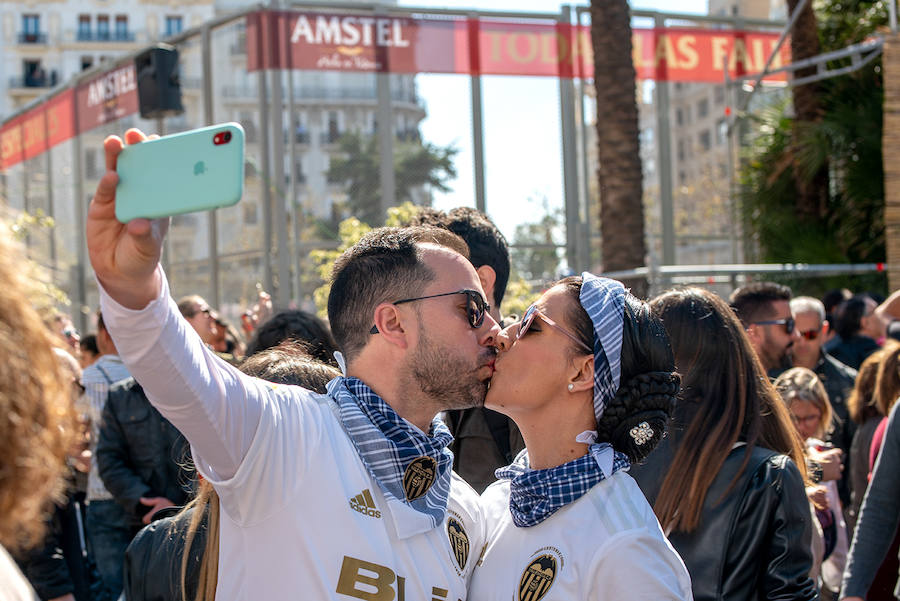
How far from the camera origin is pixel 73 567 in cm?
574

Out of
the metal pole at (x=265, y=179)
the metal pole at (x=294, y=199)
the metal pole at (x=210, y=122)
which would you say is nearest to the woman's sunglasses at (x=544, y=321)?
the metal pole at (x=294, y=199)

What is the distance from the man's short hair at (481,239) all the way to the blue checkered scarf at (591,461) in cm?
125

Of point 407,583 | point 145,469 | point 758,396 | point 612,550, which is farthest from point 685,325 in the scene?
point 145,469

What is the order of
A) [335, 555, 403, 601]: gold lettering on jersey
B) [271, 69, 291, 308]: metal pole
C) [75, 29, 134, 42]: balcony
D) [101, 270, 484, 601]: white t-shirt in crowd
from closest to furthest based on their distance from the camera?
[101, 270, 484, 601]: white t-shirt in crowd → [335, 555, 403, 601]: gold lettering on jersey → [271, 69, 291, 308]: metal pole → [75, 29, 134, 42]: balcony

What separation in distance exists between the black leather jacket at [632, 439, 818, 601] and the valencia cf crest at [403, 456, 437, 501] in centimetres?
106

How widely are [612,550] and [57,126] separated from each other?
18.6 metres

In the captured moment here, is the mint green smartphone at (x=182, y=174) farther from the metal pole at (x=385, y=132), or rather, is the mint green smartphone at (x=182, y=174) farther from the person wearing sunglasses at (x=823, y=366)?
the metal pole at (x=385, y=132)

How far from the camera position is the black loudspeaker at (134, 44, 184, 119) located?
1001 centimetres

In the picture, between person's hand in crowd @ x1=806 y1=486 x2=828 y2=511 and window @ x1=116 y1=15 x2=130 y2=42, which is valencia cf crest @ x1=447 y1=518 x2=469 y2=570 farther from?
window @ x1=116 y1=15 x2=130 y2=42

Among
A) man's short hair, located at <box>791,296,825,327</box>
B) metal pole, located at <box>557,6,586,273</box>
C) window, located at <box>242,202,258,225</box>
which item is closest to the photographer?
man's short hair, located at <box>791,296,825,327</box>

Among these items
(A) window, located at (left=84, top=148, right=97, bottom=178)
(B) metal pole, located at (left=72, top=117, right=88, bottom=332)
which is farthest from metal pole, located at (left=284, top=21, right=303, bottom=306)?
(A) window, located at (left=84, top=148, right=97, bottom=178)

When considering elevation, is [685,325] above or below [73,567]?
above

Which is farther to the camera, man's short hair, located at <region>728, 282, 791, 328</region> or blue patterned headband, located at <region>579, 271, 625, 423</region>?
man's short hair, located at <region>728, 282, 791, 328</region>

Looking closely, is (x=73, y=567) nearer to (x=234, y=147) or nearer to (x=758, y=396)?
Result: (x=758, y=396)
